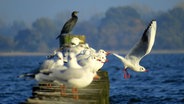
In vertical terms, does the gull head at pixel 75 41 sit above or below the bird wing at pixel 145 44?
above

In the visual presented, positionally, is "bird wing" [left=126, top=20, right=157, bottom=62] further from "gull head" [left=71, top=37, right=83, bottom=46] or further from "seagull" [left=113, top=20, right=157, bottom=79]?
"gull head" [left=71, top=37, right=83, bottom=46]

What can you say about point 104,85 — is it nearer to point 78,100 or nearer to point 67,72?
point 67,72

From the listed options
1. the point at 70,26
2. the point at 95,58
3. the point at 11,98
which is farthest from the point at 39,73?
the point at 11,98

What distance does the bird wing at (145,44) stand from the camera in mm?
17578

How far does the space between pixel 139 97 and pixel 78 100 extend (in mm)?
18558

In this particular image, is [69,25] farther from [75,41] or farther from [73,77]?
[73,77]

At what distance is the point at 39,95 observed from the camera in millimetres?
13789

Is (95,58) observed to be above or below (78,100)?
above

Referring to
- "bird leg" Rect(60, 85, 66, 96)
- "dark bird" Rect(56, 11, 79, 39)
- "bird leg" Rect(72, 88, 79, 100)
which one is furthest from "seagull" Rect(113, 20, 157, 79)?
"dark bird" Rect(56, 11, 79, 39)

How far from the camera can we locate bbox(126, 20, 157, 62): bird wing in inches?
692

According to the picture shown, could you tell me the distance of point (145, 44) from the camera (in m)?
18.4

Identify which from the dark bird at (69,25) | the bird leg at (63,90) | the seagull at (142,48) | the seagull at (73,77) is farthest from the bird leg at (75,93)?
the dark bird at (69,25)

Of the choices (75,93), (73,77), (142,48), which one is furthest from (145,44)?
(73,77)

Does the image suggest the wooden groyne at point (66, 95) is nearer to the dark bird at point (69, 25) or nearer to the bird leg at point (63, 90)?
the bird leg at point (63, 90)
